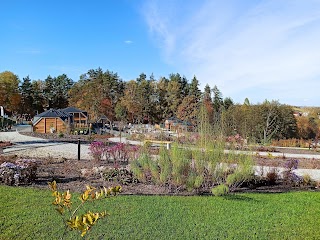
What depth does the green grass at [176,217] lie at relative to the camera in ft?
11.1

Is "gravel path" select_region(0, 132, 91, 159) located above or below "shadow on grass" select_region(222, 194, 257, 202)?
above

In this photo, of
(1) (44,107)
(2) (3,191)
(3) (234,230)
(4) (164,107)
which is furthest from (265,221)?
(1) (44,107)

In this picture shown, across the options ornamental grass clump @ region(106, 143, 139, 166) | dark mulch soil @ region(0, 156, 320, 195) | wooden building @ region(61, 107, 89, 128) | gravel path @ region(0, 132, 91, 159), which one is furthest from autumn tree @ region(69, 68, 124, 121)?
dark mulch soil @ region(0, 156, 320, 195)

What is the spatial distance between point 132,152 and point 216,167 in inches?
85.6

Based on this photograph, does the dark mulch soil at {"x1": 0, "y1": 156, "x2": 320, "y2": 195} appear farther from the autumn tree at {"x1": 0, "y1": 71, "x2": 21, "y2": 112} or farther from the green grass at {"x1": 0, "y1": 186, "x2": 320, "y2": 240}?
the autumn tree at {"x1": 0, "y1": 71, "x2": 21, "y2": 112}

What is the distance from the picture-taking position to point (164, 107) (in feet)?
118

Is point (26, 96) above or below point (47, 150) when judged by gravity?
above

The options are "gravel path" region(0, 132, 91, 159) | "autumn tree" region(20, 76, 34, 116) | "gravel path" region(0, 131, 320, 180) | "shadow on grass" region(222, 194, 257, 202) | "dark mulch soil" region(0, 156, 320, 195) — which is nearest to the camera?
"shadow on grass" region(222, 194, 257, 202)

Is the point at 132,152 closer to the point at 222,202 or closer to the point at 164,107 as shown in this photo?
the point at 222,202

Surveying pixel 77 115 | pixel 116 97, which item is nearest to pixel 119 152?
pixel 77 115

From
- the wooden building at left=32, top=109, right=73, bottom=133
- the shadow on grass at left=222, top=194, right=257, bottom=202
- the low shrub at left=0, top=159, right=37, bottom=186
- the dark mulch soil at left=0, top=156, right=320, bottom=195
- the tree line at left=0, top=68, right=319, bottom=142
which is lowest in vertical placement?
the shadow on grass at left=222, top=194, right=257, bottom=202

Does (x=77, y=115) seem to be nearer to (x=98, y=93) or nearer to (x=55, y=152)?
(x=98, y=93)

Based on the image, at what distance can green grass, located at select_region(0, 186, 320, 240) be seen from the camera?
338 cm

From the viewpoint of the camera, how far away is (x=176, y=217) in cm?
395
